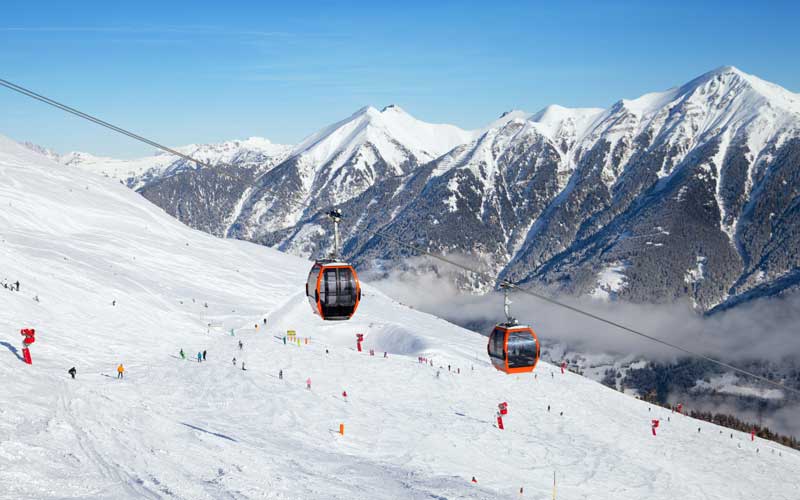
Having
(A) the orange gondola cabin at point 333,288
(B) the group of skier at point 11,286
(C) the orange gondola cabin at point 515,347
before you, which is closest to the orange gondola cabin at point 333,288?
(A) the orange gondola cabin at point 333,288

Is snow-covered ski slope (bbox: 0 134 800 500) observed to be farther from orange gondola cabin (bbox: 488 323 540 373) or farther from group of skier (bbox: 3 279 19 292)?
orange gondola cabin (bbox: 488 323 540 373)

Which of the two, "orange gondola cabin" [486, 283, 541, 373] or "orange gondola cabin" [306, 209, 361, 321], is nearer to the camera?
"orange gondola cabin" [306, 209, 361, 321]

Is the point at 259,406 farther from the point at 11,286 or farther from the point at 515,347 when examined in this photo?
the point at 11,286

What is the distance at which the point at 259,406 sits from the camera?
42156 millimetres

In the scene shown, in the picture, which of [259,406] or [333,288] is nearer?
[333,288]

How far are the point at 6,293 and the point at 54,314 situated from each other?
13.1 feet

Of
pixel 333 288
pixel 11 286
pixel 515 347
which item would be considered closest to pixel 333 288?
pixel 333 288

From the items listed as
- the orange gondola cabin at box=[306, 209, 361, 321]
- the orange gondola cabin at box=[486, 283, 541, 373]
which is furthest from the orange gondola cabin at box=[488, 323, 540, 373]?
the orange gondola cabin at box=[306, 209, 361, 321]

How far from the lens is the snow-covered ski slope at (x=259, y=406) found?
26359mm

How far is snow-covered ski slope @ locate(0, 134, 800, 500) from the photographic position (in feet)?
86.5

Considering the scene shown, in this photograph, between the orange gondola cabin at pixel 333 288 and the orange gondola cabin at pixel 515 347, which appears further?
the orange gondola cabin at pixel 515 347

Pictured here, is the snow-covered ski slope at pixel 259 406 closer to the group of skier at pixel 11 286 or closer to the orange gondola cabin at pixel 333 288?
the group of skier at pixel 11 286

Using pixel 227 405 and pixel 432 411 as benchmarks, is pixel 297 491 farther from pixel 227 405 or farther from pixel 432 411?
pixel 432 411

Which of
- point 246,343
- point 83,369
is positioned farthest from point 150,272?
point 83,369
